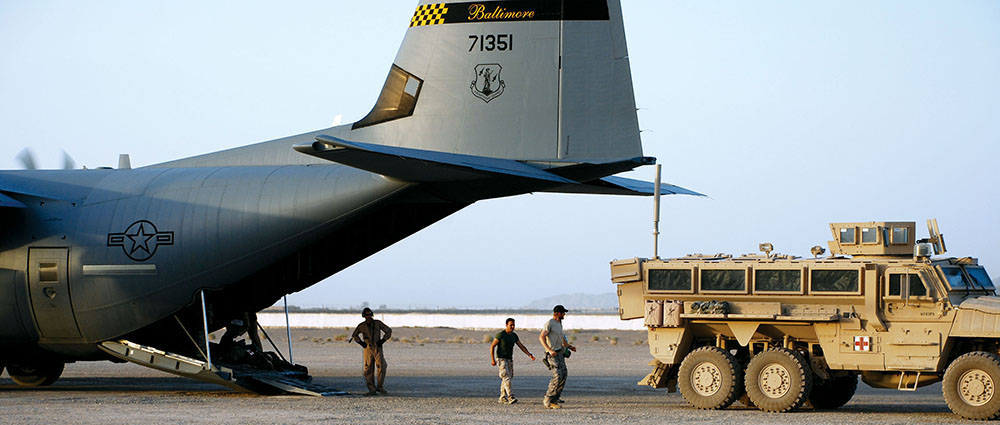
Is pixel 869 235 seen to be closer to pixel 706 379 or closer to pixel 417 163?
pixel 706 379

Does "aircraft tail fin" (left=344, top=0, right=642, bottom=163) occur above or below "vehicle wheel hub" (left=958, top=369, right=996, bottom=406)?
above

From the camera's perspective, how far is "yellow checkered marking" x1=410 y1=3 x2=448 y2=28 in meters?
18.1

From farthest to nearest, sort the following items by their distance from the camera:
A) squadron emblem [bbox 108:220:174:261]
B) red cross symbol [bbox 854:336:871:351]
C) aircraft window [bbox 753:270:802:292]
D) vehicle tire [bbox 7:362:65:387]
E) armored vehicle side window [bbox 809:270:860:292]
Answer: vehicle tire [bbox 7:362:65:387] < squadron emblem [bbox 108:220:174:261] < aircraft window [bbox 753:270:802:292] < armored vehicle side window [bbox 809:270:860:292] < red cross symbol [bbox 854:336:871:351]

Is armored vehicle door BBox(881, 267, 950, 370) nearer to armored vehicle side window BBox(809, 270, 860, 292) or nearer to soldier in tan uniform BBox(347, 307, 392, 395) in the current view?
armored vehicle side window BBox(809, 270, 860, 292)

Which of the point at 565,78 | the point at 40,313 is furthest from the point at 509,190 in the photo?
the point at 40,313

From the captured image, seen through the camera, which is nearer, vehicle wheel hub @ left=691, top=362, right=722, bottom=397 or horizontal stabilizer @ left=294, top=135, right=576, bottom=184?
horizontal stabilizer @ left=294, top=135, right=576, bottom=184

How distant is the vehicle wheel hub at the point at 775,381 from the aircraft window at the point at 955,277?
271cm

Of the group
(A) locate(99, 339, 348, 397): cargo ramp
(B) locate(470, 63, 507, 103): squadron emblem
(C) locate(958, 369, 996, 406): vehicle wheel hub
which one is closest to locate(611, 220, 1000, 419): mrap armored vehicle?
(C) locate(958, 369, 996, 406): vehicle wheel hub

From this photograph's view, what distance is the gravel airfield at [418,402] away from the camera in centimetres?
1509

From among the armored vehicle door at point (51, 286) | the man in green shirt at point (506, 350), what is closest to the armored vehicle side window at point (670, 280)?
the man in green shirt at point (506, 350)

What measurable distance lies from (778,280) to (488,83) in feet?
18.7

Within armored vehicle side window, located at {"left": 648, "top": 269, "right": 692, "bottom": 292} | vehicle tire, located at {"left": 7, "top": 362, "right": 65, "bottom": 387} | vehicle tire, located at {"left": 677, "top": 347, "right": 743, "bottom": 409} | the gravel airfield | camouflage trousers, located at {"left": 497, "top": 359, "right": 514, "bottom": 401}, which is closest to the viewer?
the gravel airfield

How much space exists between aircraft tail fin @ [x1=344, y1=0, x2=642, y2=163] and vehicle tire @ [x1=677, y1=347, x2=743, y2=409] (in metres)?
3.40

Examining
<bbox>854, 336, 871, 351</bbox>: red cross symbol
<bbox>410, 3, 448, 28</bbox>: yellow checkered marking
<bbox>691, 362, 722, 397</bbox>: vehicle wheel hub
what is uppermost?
<bbox>410, 3, 448, 28</bbox>: yellow checkered marking
